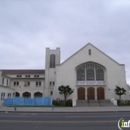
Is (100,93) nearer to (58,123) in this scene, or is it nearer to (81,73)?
(81,73)

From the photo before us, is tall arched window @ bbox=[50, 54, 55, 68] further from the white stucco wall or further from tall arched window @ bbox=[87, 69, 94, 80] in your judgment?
A: tall arched window @ bbox=[87, 69, 94, 80]

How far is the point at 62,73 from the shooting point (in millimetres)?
37188

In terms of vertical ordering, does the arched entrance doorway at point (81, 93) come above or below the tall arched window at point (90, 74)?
below

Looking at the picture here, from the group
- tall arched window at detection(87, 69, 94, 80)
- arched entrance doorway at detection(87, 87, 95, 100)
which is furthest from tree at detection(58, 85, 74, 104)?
tall arched window at detection(87, 69, 94, 80)

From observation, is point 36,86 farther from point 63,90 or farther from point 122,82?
point 122,82

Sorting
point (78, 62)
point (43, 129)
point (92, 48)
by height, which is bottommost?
point (43, 129)

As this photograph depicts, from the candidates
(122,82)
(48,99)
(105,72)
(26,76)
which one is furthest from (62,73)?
(26,76)

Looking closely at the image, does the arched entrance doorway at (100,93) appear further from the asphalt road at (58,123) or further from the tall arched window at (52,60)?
the asphalt road at (58,123)

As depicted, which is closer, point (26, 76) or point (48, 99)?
point (48, 99)

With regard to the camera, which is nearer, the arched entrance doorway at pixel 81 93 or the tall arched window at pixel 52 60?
the arched entrance doorway at pixel 81 93

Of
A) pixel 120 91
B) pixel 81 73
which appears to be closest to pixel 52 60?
pixel 81 73

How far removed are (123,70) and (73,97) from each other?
13370 mm

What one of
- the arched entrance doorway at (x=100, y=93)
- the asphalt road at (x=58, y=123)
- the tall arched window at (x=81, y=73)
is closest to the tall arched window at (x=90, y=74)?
the tall arched window at (x=81, y=73)

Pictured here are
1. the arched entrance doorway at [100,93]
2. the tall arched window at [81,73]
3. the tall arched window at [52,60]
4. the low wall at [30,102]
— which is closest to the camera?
the low wall at [30,102]
